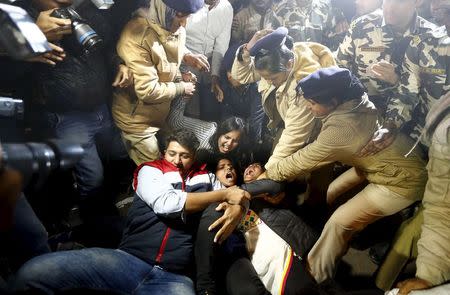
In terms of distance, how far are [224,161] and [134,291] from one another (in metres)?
0.96

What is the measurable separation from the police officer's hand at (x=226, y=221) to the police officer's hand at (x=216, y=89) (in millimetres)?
665

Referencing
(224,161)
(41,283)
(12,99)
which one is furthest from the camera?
(224,161)

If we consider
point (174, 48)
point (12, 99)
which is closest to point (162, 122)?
point (174, 48)

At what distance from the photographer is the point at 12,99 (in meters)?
1.97

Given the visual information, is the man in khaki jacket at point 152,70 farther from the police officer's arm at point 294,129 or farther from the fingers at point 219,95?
the police officer's arm at point 294,129

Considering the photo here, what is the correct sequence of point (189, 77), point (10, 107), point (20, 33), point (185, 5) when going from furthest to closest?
point (189, 77) → point (185, 5) → point (10, 107) → point (20, 33)

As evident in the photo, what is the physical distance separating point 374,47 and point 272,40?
1.97ft

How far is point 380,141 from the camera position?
2.46 metres

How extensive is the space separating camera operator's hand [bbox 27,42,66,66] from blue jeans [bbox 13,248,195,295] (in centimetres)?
108

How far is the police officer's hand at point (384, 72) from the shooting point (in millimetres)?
2348

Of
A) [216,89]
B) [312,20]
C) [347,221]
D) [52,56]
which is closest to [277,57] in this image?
[312,20]

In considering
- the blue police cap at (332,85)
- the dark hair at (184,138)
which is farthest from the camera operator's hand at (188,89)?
the blue police cap at (332,85)

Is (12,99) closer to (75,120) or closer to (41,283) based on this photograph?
(75,120)

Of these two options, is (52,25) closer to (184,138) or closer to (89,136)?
(89,136)
